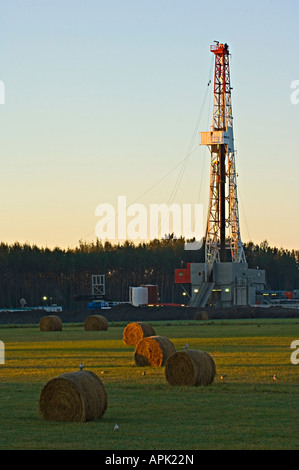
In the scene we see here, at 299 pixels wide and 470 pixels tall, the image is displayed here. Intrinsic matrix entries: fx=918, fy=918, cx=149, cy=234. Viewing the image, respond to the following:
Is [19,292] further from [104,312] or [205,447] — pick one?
[205,447]

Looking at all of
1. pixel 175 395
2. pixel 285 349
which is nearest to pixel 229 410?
pixel 175 395

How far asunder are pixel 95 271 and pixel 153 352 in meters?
141

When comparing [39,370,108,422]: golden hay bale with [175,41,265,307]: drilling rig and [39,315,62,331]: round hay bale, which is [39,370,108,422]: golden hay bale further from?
[175,41,265,307]: drilling rig

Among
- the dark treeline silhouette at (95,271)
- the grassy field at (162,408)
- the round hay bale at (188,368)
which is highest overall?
the dark treeline silhouette at (95,271)

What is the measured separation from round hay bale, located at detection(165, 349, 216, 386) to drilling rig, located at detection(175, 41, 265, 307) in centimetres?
7925

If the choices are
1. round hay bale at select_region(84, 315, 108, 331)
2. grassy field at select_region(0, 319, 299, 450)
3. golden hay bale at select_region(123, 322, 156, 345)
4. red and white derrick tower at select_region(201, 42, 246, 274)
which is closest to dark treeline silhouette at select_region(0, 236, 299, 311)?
red and white derrick tower at select_region(201, 42, 246, 274)

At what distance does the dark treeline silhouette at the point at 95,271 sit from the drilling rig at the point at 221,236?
5226cm

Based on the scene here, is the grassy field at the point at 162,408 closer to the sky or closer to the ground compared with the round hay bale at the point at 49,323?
closer to the ground

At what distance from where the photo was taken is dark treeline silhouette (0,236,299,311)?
163375 millimetres

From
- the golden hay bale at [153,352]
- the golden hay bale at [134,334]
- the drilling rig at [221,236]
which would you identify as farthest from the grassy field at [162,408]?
the drilling rig at [221,236]

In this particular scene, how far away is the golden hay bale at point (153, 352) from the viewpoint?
99.7 feet

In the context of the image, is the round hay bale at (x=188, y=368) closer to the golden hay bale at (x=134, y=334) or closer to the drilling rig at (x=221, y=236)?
the golden hay bale at (x=134, y=334)

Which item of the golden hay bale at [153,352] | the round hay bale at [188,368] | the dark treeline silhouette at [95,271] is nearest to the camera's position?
the round hay bale at [188,368]

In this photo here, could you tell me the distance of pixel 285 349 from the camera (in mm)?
39281
